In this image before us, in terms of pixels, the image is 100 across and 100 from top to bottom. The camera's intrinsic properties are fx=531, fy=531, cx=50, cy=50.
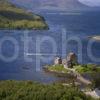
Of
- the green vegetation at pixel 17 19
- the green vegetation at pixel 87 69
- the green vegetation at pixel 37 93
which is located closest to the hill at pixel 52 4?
the green vegetation at pixel 17 19

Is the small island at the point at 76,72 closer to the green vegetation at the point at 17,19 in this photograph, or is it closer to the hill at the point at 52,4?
the green vegetation at the point at 17,19

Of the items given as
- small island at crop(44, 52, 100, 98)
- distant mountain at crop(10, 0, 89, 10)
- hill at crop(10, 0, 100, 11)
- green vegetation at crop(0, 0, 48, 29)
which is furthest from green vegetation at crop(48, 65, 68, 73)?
distant mountain at crop(10, 0, 89, 10)

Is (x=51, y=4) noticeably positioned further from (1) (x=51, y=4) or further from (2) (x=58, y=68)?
(2) (x=58, y=68)

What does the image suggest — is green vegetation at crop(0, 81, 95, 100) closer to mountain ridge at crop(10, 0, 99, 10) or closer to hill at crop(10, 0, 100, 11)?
hill at crop(10, 0, 100, 11)

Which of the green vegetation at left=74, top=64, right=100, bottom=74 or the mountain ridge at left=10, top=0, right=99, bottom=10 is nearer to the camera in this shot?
the green vegetation at left=74, top=64, right=100, bottom=74

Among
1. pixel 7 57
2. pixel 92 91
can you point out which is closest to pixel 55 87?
pixel 92 91

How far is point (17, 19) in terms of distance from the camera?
236 ft

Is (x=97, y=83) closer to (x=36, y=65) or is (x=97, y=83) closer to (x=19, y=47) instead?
(x=36, y=65)

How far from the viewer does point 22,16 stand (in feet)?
240

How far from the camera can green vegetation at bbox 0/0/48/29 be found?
65.9 metres

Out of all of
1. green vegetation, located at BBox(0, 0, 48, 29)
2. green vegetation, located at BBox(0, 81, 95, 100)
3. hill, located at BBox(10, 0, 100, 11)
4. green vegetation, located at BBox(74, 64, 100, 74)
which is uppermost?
hill, located at BBox(10, 0, 100, 11)

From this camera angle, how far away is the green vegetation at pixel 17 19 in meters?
65.9

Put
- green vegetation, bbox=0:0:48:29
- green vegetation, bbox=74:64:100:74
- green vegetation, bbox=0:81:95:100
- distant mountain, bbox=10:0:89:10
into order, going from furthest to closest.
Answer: distant mountain, bbox=10:0:89:10 < green vegetation, bbox=0:0:48:29 < green vegetation, bbox=74:64:100:74 < green vegetation, bbox=0:81:95:100

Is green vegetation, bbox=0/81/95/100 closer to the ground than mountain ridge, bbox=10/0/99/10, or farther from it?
closer to the ground
